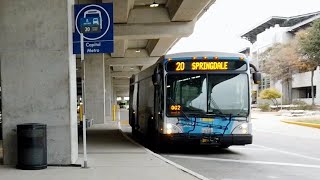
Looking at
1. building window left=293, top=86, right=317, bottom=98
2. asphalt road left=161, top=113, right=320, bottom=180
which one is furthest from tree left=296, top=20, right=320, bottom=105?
asphalt road left=161, top=113, right=320, bottom=180

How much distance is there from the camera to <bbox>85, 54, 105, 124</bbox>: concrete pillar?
31.2m

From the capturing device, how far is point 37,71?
9852 mm

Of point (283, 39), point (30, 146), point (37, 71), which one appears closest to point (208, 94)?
point (37, 71)

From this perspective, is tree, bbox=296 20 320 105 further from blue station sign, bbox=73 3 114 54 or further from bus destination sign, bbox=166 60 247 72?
blue station sign, bbox=73 3 114 54

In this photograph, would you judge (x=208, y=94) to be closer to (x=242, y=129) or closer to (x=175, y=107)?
(x=175, y=107)

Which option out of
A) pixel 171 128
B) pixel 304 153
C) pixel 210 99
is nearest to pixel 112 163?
pixel 171 128

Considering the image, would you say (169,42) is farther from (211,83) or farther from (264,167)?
(264,167)

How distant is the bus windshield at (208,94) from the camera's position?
13062 mm

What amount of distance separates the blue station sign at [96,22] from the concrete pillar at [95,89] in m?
21.2

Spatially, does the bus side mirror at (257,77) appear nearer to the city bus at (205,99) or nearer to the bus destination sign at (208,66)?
the city bus at (205,99)

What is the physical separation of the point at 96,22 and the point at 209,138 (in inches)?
211

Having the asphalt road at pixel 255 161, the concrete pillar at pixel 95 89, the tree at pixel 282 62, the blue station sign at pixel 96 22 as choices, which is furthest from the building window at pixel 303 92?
the blue station sign at pixel 96 22

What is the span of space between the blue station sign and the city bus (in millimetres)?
3604

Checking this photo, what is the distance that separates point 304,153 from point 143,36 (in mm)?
14714
